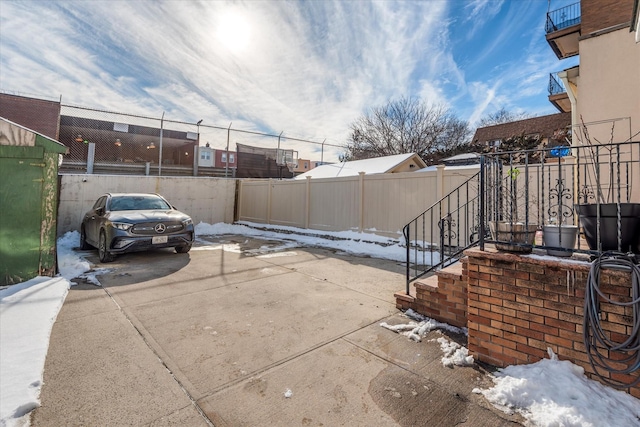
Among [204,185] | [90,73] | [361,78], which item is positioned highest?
[361,78]

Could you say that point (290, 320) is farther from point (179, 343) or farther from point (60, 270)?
point (60, 270)

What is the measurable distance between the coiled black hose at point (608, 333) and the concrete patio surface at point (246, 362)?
71cm

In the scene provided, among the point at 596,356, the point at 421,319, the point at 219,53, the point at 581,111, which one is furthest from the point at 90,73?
the point at 581,111

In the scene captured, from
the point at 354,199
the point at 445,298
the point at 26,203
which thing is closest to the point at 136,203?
the point at 26,203

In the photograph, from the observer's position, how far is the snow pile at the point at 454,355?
7.61 feet

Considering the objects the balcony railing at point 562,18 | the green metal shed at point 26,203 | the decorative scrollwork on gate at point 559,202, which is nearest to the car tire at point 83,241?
the green metal shed at point 26,203

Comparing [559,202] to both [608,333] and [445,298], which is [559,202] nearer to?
[608,333]

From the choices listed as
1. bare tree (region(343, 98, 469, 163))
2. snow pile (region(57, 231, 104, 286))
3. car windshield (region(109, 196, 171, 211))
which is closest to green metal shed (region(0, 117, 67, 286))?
snow pile (region(57, 231, 104, 286))

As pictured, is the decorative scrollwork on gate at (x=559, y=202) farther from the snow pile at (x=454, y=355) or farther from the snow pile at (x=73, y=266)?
the snow pile at (x=73, y=266)

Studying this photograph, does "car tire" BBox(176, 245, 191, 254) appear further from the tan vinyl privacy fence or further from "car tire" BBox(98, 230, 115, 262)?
the tan vinyl privacy fence

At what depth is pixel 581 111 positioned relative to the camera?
24.7ft

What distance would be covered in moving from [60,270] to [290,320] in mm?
4689

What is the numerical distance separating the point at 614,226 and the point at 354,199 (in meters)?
6.88

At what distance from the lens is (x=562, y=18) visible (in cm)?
1080
